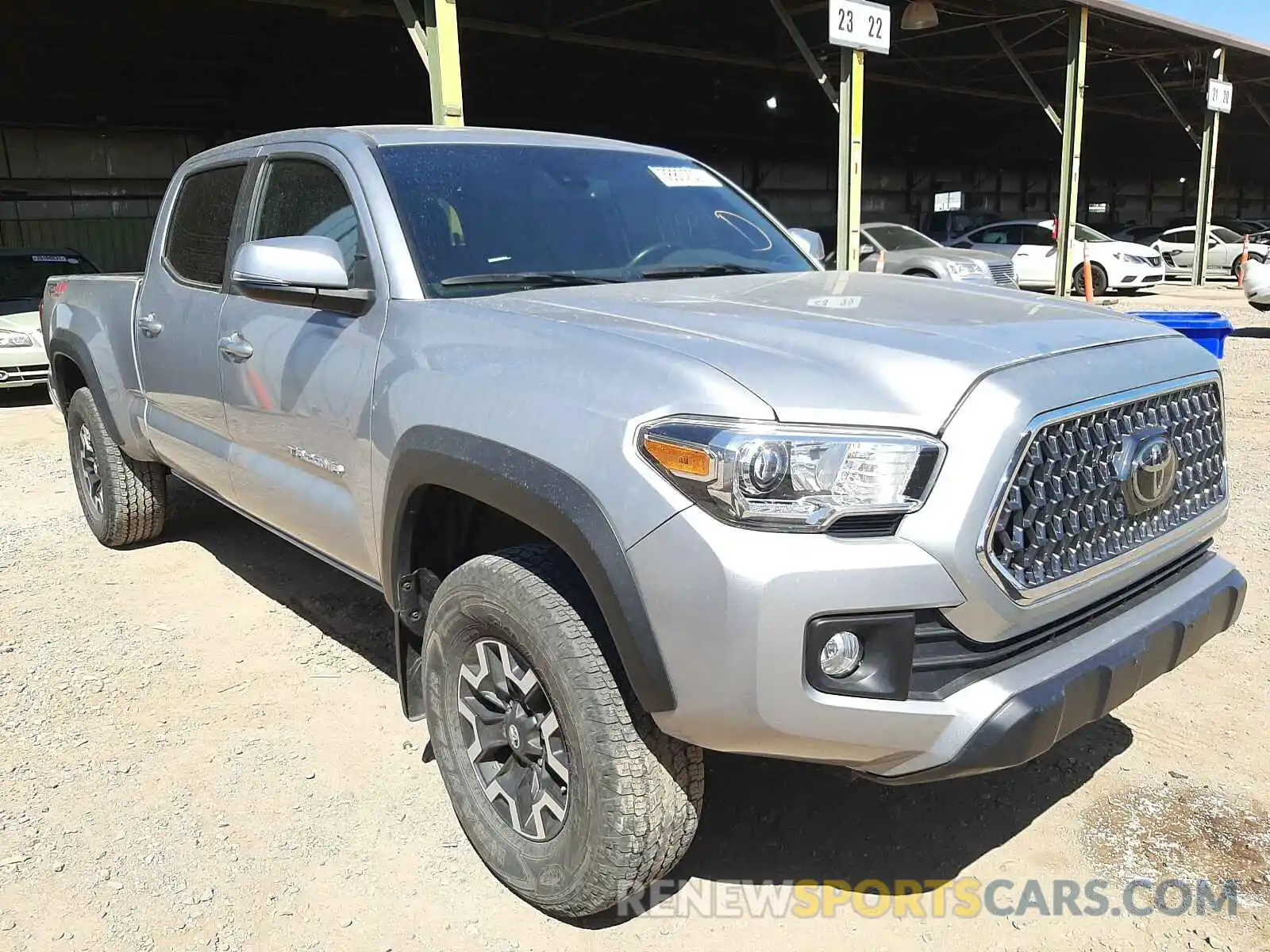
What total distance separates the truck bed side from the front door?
1.18 m

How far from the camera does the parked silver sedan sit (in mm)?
14531

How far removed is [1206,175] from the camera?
20.6 meters

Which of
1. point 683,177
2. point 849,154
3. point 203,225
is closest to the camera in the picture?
point 683,177

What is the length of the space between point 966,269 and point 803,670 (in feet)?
45.3

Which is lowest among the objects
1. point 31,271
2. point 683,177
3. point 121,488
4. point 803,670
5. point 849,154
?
point 121,488

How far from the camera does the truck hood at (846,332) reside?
1965 mm

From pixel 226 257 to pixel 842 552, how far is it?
2.78m

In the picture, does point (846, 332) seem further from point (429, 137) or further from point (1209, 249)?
point (1209, 249)

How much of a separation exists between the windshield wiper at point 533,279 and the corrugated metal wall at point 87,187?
1861 cm

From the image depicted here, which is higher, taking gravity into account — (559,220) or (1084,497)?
(559,220)

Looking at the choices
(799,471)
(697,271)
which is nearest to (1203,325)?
(697,271)

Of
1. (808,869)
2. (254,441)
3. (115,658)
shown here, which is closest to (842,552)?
(808,869)

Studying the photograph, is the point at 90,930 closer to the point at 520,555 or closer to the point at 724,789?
the point at 520,555

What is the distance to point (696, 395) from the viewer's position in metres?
1.96
